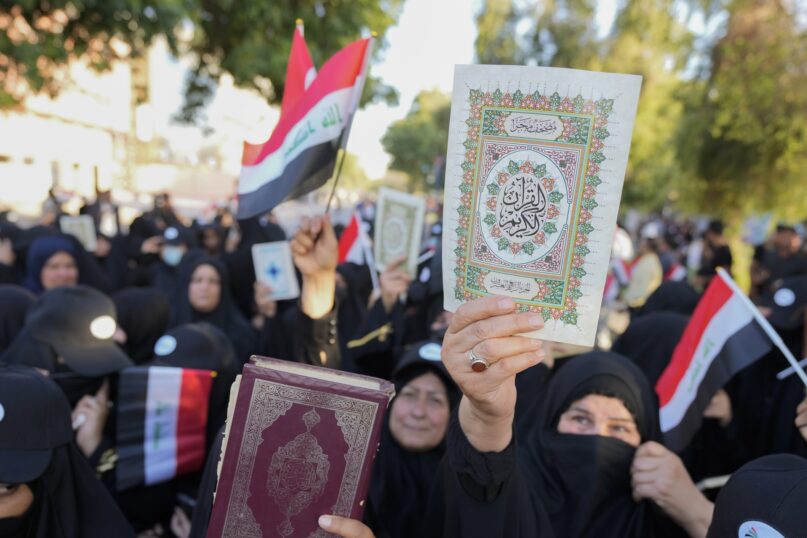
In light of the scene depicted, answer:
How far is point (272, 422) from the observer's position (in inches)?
51.6

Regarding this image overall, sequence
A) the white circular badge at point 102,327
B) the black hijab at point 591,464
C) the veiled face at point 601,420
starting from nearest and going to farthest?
the black hijab at point 591,464 < the veiled face at point 601,420 < the white circular badge at point 102,327

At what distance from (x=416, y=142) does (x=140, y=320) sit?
43451 mm

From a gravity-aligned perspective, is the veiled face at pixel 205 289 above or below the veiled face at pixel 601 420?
below

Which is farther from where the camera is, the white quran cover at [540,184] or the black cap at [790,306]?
the black cap at [790,306]

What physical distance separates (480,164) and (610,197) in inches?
10.0

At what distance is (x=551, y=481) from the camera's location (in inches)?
85.0

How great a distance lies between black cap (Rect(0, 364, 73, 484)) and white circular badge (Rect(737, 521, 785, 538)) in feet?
5.69

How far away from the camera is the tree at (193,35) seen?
5781 millimetres

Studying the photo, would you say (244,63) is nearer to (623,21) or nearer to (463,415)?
(463,415)

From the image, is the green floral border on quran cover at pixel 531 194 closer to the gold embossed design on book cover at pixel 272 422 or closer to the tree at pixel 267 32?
the gold embossed design on book cover at pixel 272 422

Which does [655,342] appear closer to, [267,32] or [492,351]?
[492,351]

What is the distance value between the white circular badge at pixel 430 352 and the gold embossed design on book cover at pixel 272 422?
3.90 feet

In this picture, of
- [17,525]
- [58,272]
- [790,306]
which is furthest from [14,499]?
[790,306]

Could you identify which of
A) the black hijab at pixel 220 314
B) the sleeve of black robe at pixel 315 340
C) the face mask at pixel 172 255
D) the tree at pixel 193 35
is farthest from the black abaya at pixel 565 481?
the tree at pixel 193 35
